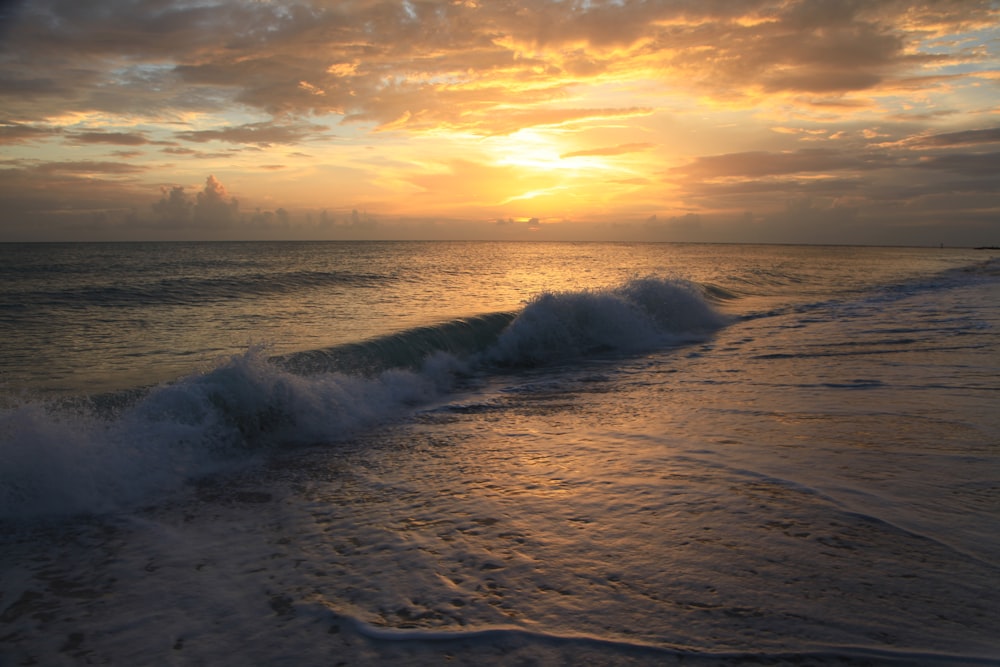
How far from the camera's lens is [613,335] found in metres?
14.9

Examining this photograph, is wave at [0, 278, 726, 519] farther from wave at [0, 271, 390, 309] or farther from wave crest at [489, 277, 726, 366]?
wave at [0, 271, 390, 309]

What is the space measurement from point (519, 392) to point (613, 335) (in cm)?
585

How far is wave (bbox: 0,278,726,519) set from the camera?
5.34 m

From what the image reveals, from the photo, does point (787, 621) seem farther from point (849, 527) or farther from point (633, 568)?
point (849, 527)

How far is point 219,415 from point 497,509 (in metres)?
4.01

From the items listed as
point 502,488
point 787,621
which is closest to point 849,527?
point 787,621

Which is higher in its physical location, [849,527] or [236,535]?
[849,527]

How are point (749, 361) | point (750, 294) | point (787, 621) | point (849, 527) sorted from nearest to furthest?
point (787, 621)
point (849, 527)
point (749, 361)
point (750, 294)

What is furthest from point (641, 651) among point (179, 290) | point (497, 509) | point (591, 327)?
point (179, 290)

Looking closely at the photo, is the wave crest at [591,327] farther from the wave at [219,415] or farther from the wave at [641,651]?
the wave at [641,651]

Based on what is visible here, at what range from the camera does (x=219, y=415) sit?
708 cm

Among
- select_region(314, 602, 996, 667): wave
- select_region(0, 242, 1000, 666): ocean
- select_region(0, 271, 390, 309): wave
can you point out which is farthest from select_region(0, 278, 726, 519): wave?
select_region(0, 271, 390, 309): wave

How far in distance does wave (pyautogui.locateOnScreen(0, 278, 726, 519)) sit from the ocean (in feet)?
0.12

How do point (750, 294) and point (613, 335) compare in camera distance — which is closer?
point (613, 335)
